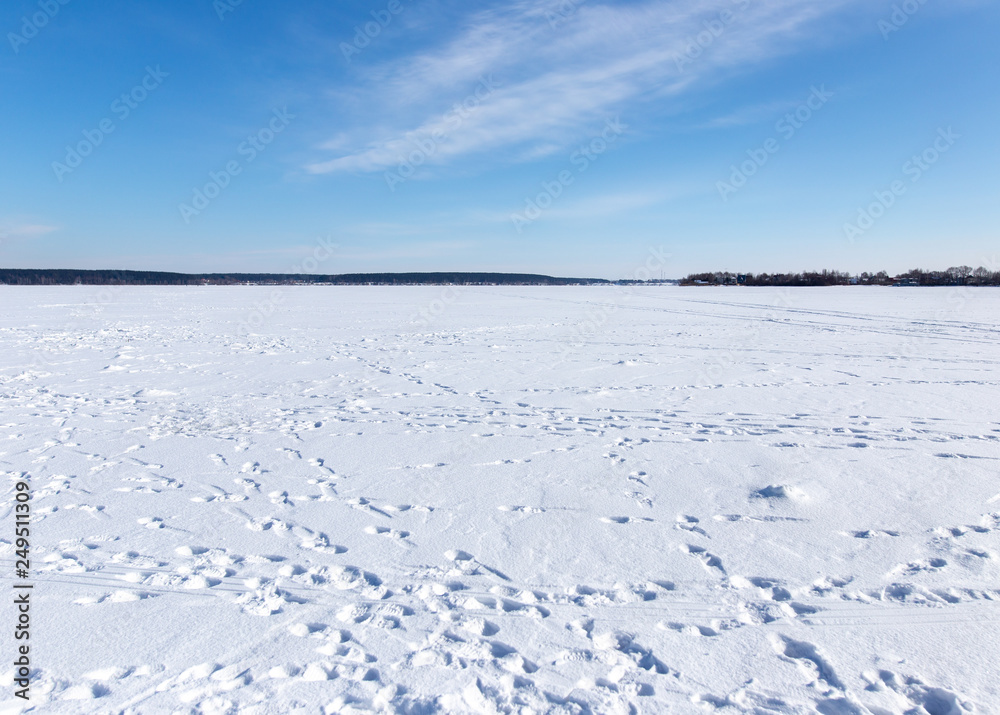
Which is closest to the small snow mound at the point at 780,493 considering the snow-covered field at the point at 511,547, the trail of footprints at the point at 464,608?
the snow-covered field at the point at 511,547

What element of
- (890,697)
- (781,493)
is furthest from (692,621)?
(781,493)

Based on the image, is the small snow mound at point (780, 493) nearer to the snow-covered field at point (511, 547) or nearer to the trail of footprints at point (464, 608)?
the snow-covered field at point (511, 547)

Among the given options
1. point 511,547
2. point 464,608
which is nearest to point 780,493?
point 511,547

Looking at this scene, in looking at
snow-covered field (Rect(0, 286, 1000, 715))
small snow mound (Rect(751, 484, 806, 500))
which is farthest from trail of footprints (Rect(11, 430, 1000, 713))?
small snow mound (Rect(751, 484, 806, 500))

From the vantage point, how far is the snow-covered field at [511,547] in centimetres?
241

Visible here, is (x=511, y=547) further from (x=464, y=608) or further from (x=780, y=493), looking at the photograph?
(x=780, y=493)

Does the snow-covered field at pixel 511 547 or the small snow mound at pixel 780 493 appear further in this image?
the small snow mound at pixel 780 493

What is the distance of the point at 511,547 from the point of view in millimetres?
3637

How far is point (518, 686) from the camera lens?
2.38m

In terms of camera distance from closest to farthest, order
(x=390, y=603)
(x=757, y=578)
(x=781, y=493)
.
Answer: (x=390, y=603) → (x=757, y=578) → (x=781, y=493)

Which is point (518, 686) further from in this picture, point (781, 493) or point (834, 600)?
point (781, 493)

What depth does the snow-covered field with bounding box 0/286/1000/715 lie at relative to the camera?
2.41 metres

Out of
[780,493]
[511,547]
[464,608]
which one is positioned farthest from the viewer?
[780,493]

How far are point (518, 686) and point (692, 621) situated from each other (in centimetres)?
104
